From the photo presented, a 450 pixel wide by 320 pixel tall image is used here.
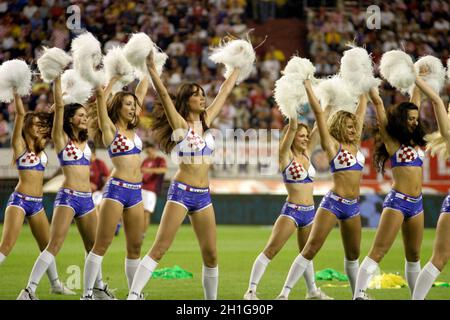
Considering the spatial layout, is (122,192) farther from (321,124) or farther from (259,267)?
(321,124)

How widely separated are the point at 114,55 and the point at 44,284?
Result: 3028 millimetres

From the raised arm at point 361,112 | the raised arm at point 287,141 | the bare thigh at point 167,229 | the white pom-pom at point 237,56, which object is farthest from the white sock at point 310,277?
the white pom-pom at point 237,56

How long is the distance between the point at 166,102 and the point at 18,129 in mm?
1877

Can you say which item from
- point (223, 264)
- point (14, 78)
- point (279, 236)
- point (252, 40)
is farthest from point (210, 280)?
point (252, 40)

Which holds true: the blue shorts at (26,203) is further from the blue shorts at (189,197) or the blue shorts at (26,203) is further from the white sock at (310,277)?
the white sock at (310,277)

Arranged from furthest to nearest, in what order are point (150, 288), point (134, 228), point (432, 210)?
point (432, 210) → point (150, 288) → point (134, 228)

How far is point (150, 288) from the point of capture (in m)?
9.62

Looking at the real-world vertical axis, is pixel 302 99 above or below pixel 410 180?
above

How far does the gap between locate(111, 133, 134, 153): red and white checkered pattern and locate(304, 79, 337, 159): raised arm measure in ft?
5.43

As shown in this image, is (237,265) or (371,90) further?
(237,265)

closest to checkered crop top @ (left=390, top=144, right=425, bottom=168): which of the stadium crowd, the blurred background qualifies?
the blurred background

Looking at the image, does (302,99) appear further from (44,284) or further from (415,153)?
(44,284)

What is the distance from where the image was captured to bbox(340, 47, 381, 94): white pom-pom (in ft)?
26.2
